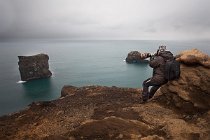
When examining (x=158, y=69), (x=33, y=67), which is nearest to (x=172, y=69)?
(x=158, y=69)

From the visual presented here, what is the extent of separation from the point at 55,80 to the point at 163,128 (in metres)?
122

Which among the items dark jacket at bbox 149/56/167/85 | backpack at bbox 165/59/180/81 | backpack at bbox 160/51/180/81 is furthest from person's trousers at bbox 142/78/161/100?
backpack at bbox 165/59/180/81

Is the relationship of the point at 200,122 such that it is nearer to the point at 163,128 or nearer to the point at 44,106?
the point at 163,128

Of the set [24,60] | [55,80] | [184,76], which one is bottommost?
[55,80]

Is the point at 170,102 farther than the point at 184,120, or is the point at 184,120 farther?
the point at 170,102

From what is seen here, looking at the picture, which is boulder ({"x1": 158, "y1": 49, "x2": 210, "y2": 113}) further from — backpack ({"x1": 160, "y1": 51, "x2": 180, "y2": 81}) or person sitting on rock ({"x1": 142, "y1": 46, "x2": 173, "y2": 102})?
person sitting on rock ({"x1": 142, "y1": 46, "x2": 173, "y2": 102})

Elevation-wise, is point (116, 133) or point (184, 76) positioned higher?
point (184, 76)

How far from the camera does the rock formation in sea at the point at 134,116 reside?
1312 centimetres

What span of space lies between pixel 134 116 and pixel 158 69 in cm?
449

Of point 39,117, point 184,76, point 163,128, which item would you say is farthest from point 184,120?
point 39,117

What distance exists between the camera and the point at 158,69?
703 inches

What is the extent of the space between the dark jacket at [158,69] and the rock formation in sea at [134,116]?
626 mm

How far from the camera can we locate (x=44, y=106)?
1944 cm

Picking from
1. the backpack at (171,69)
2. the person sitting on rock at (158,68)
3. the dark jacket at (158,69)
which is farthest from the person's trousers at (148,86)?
the backpack at (171,69)
